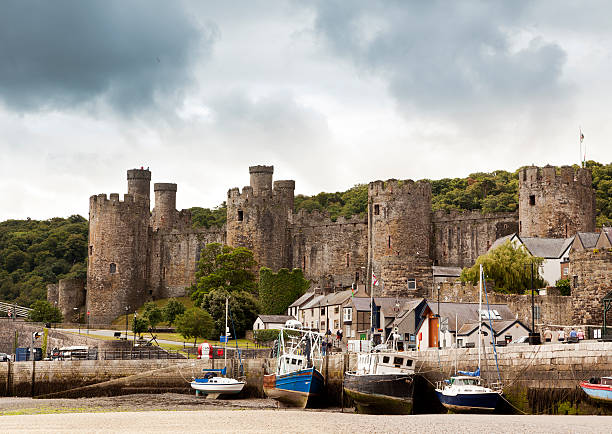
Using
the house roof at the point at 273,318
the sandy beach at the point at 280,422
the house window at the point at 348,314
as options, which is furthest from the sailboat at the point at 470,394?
the house roof at the point at 273,318

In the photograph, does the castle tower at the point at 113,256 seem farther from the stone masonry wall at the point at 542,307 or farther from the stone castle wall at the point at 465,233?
the stone masonry wall at the point at 542,307

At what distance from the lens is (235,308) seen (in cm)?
4650

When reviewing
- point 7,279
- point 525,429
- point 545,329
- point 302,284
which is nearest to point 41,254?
point 7,279

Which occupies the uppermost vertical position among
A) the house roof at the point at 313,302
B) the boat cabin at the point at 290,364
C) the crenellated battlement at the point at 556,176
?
the crenellated battlement at the point at 556,176

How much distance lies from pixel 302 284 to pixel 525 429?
1335 inches

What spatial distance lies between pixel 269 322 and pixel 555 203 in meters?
13.7

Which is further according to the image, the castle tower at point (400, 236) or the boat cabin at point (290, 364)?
the castle tower at point (400, 236)

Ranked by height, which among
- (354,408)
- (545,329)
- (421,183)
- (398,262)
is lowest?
(354,408)

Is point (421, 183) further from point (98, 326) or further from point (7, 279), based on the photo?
point (7, 279)

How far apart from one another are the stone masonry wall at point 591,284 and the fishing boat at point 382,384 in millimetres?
7026

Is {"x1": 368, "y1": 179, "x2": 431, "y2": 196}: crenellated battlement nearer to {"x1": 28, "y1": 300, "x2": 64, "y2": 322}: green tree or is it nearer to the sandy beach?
Answer: {"x1": 28, "y1": 300, "x2": 64, "y2": 322}: green tree

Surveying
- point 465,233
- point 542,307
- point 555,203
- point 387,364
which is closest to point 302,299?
point 465,233

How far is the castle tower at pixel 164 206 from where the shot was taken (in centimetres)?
6394

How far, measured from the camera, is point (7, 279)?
69625 millimetres
